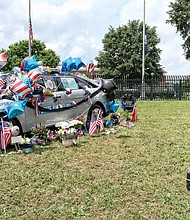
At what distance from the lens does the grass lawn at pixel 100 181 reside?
10.5 feet

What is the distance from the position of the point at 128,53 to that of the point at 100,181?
Result: 35.7m

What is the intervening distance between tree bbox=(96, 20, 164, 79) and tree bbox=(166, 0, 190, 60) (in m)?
6.35

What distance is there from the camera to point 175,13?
31.2 m

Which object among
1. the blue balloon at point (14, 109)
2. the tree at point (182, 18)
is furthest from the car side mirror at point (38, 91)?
the tree at point (182, 18)

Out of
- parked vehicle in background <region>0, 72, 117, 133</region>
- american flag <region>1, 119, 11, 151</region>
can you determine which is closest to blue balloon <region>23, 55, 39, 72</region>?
parked vehicle in background <region>0, 72, 117, 133</region>

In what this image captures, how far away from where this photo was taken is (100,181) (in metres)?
4.06

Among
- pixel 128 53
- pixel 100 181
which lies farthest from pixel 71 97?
pixel 128 53

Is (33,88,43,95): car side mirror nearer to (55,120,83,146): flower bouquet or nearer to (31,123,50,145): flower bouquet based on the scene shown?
(31,123,50,145): flower bouquet

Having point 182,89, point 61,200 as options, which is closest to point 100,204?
point 61,200

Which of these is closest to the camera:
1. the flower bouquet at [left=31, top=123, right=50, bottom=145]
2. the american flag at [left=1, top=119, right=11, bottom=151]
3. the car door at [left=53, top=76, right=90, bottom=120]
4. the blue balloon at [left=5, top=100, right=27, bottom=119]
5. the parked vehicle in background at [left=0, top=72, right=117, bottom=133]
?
the blue balloon at [left=5, top=100, right=27, bottom=119]

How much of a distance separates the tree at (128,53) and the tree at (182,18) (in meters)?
6.35

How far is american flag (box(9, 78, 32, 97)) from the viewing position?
18.4ft

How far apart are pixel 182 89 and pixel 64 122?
15.6 metres

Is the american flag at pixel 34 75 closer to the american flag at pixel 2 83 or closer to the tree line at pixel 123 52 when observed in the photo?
the american flag at pixel 2 83
